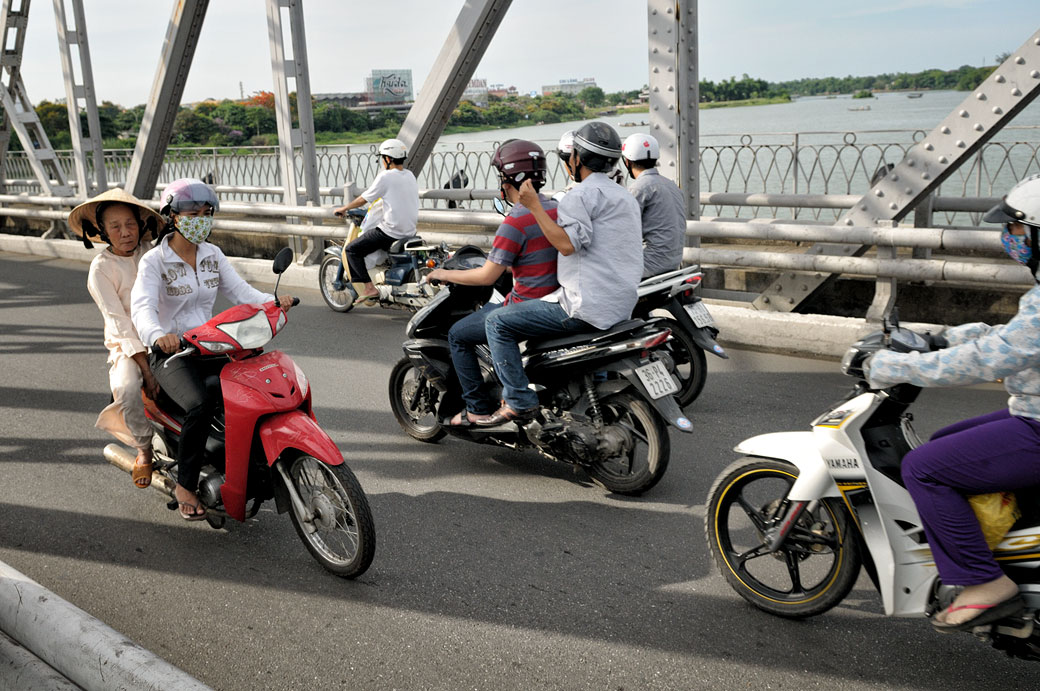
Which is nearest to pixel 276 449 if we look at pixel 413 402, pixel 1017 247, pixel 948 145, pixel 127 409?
pixel 127 409

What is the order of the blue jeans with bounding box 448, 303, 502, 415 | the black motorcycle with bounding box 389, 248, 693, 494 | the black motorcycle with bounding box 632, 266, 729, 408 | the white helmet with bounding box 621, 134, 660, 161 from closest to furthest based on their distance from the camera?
the black motorcycle with bounding box 389, 248, 693, 494, the blue jeans with bounding box 448, 303, 502, 415, the black motorcycle with bounding box 632, 266, 729, 408, the white helmet with bounding box 621, 134, 660, 161

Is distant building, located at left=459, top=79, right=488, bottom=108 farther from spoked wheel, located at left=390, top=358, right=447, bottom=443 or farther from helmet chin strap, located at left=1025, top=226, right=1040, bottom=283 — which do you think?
helmet chin strap, located at left=1025, top=226, right=1040, bottom=283

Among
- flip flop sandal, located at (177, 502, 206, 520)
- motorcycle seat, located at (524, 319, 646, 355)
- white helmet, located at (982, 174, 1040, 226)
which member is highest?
white helmet, located at (982, 174, 1040, 226)

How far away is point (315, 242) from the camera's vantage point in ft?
37.2

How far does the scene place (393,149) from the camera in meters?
9.44

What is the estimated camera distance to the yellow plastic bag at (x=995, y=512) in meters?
2.92

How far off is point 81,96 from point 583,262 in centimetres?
1339

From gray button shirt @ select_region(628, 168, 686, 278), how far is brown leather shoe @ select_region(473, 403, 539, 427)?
1860 millimetres

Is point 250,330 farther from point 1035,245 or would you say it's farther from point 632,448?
point 1035,245

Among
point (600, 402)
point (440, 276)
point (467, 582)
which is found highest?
point (440, 276)

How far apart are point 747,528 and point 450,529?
135 cm

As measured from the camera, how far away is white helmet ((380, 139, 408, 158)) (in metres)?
9.42

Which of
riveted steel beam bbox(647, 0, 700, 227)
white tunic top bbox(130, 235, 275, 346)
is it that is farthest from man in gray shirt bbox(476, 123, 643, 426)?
riveted steel beam bbox(647, 0, 700, 227)

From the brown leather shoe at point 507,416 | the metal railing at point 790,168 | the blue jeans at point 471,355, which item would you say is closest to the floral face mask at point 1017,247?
the brown leather shoe at point 507,416
